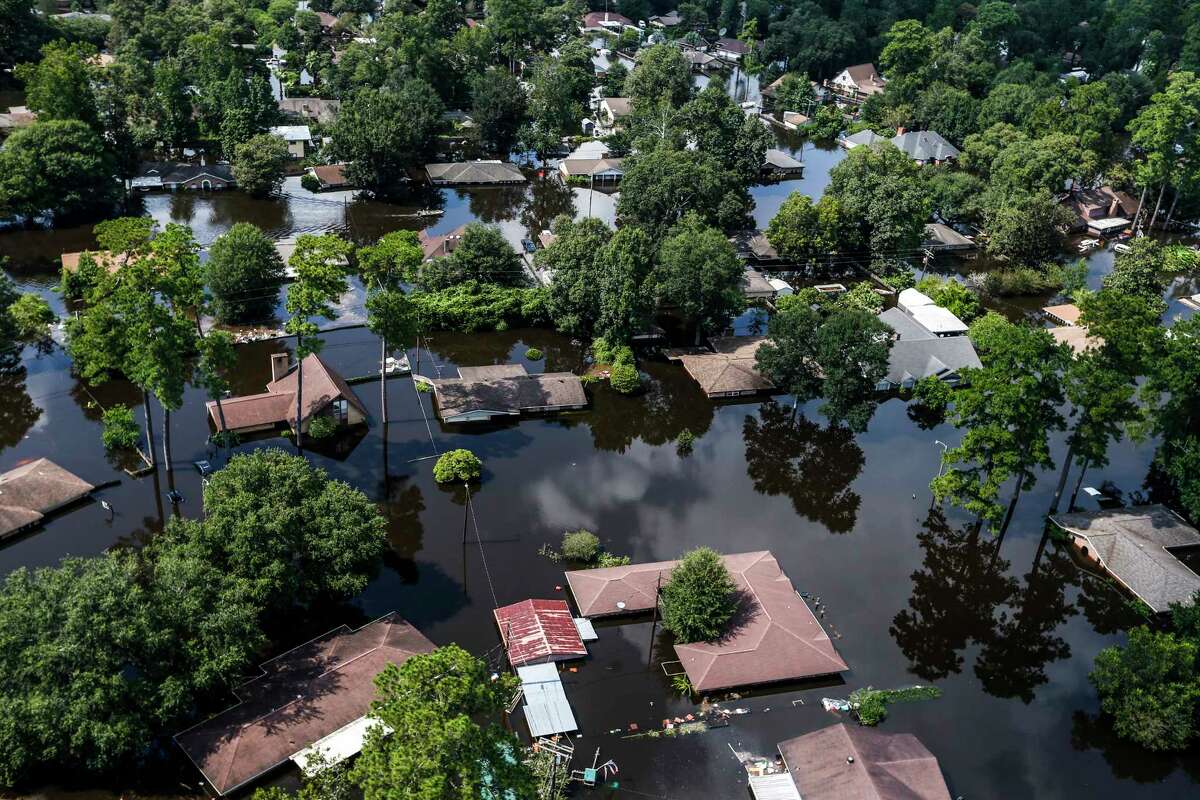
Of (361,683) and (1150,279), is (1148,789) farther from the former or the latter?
(1150,279)

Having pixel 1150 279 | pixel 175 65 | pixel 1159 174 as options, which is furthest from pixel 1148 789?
pixel 175 65

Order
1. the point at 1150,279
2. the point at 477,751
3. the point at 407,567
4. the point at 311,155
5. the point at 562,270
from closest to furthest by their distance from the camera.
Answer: the point at 477,751 → the point at 407,567 → the point at 562,270 → the point at 1150,279 → the point at 311,155

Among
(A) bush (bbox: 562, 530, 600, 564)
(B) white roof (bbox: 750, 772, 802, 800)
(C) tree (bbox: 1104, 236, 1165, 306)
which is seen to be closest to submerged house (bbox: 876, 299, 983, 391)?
Answer: (C) tree (bbox: 1104, 236, 1165, 306)

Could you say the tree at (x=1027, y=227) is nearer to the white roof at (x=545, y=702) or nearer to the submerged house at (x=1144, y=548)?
the submerged house at (x=1144, y=548)

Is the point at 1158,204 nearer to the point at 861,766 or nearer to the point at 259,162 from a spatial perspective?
the point at 861,766

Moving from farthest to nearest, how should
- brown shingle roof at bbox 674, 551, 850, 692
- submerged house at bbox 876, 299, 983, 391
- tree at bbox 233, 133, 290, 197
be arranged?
1. tree at bbox 233, 133, 290, 197
2. submerged house at bbox 876, 299, 983, 391
3. brown shingle roof at bbox 674, 551, 850, 692

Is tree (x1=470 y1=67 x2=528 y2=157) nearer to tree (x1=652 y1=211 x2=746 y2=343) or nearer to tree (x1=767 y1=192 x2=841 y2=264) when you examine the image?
tree (x1=767 y1=192 x2=841 y2=264)
